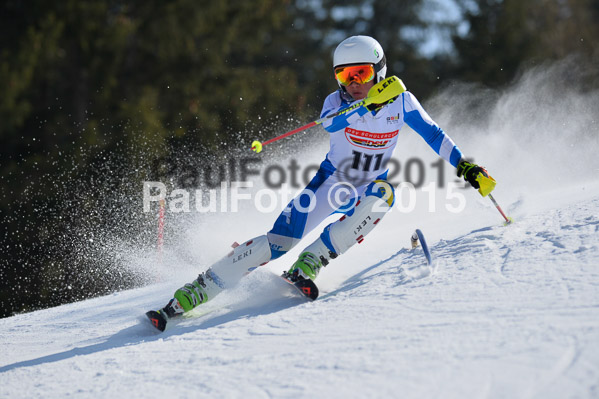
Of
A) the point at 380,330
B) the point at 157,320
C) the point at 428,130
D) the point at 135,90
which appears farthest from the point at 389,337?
the point at 135,90

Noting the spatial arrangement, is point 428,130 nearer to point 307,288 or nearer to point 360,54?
point 360,54

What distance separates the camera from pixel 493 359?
2551 millimetres

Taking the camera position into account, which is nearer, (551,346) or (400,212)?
(551,346)

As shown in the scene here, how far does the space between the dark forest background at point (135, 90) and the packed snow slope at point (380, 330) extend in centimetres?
540

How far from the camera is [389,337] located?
2.94 metres

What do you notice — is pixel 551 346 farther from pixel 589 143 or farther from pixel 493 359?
pixel 589 143

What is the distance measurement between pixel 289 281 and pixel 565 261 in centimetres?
142

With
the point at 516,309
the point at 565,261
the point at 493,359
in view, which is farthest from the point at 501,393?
the point at 565,261

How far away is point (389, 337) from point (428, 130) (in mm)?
1738

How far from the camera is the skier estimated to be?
3.96 m

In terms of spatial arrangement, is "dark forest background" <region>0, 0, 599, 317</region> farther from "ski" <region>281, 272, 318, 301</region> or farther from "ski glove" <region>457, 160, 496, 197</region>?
"ski glove" <region>457, 160, 496, 197</region>

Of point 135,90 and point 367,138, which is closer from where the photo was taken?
point 367,138

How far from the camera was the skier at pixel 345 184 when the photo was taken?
3957mm

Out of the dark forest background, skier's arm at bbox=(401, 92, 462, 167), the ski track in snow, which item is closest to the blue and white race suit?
skier's arm at bbox=(401, 92, 462, 167)
